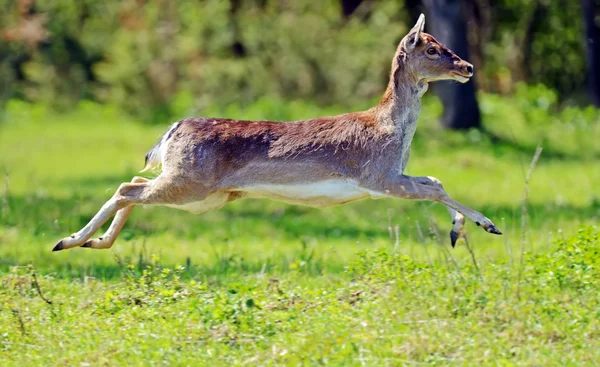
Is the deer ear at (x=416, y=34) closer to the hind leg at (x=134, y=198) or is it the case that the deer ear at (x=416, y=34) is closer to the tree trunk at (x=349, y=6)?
the hind leg at (x=134, y=198)

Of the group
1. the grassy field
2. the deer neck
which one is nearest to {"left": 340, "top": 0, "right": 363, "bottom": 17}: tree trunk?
the grassy field

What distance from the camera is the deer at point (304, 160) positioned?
7.95 metres

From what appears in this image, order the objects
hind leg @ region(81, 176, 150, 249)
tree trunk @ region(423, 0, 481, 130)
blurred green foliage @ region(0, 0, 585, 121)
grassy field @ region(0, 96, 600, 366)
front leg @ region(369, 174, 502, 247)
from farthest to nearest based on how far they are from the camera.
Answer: blurred green foliage @ region(0, 0, 585, 121)
tree trunk @ region(423, 0, 481, 130)
hind leg @ region(81, 176, 150, 249)
front leg @ region(369, 174, 502, 247)
grassy field @ region(0, 96, 600, 366)

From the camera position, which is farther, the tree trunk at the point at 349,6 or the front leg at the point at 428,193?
the tree trunk at the point at 349,6

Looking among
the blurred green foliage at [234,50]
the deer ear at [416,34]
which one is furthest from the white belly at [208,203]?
the blurred green foliage at [234,50]

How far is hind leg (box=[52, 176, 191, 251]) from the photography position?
7.98m

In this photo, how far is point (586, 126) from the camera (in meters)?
Result: 19.7

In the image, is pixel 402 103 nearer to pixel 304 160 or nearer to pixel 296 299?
pixel 304 160

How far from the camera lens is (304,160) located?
7.99 meters

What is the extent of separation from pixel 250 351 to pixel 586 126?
14.5 meters

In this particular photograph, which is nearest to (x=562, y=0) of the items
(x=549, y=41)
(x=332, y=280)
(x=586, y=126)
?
(x=549, y=41)

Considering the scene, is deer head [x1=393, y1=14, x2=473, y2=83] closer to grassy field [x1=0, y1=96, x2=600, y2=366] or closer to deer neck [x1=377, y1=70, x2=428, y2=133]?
deer neck [x1=377, y1=70, x2=428, y2=133]

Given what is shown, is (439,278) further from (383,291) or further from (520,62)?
(520,62)

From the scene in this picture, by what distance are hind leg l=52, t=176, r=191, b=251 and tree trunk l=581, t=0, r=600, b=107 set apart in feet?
48.9
